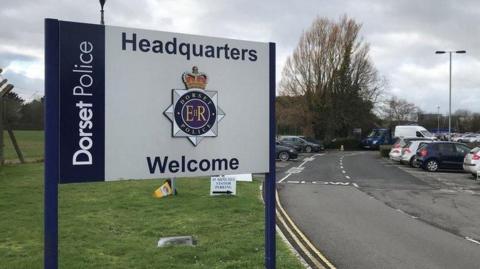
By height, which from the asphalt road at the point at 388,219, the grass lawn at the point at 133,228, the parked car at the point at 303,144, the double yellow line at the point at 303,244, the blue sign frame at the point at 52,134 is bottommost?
the asphalt road at the point at 388,219

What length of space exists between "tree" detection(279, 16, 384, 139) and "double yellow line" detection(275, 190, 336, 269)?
47.1 meters

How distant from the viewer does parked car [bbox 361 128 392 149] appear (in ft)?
188

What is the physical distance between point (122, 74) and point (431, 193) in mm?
14667

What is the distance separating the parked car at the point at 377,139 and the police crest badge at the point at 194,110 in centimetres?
5378

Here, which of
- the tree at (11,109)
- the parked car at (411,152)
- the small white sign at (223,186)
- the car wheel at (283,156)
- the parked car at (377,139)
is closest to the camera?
the small white sign at (223,186)

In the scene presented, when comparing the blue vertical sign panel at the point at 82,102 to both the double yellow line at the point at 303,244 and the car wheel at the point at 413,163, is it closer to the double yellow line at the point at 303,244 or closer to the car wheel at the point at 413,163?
the double yellow line at the point at 303,244

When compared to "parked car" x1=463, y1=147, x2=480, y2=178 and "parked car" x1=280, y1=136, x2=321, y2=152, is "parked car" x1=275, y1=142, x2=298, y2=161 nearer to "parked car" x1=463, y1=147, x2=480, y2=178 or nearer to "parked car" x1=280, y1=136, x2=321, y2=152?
"parked car" x1=280, y1=136, x2=321, y2=152

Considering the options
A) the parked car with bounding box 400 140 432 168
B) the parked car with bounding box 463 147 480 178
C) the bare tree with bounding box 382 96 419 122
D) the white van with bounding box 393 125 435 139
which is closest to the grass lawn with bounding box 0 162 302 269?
the parked car with bounding box 463 147 480 178

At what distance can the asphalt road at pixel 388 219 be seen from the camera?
27.0 ft

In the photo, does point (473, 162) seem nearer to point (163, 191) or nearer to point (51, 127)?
point (163, 191)

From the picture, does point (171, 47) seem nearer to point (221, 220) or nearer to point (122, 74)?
point (122, 74)

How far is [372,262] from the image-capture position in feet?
25.7

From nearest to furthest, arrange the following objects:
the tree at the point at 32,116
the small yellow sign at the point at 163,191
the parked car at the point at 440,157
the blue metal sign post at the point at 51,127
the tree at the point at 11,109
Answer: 1. the blue metal sign post at the point at 51,127
2. the small yellow sign at the point at 163,191
3. the tree at the point at 11,109
4. the tree at the point at 32,116
5. the parked car at the point at 440,157

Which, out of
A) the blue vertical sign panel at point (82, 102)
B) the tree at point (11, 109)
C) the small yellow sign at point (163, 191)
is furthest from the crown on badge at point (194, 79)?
the tree at point (11, 109)
